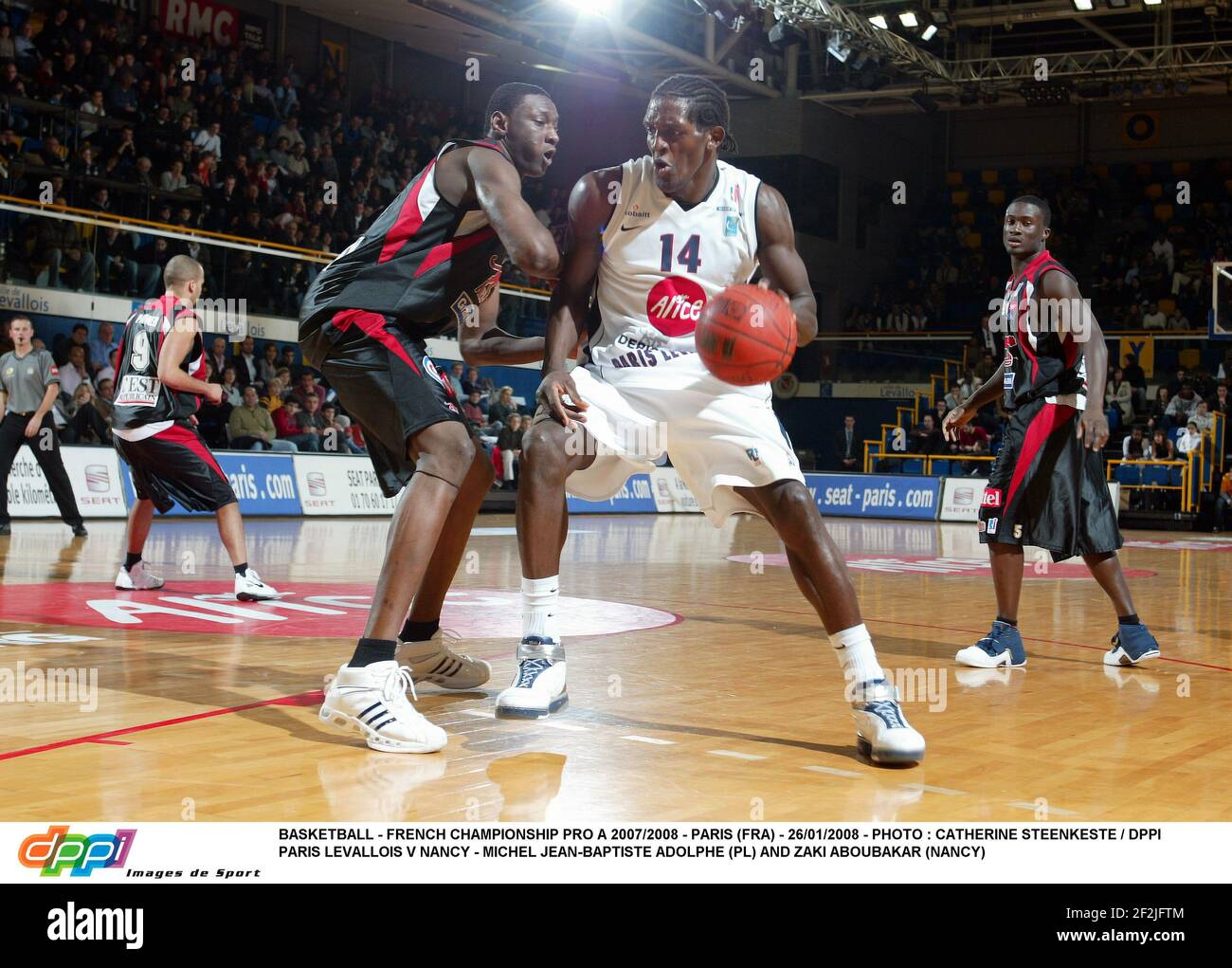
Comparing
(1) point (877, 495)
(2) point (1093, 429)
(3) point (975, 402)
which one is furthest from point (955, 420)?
(1) point (877, 495)

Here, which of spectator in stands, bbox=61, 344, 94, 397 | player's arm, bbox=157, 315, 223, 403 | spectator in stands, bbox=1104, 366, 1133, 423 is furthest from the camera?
spectator in stands, bbox=1104, 366, 1133, 423

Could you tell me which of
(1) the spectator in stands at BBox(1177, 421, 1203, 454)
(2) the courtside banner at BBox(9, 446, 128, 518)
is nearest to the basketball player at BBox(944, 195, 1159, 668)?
(2) the courtside banner at BBox(9, 446, 128, 518)

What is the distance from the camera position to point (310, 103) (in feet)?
73.2

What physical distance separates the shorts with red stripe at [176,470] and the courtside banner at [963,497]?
15198 millimetres

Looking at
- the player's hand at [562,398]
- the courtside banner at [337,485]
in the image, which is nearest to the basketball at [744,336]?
the player's hand at [562,398]

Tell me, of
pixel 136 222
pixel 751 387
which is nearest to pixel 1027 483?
pixel 751 387

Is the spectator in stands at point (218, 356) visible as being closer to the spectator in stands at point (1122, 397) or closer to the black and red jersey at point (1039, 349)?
the black and red jersey at point (1039, 349)

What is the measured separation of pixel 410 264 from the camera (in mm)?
4141

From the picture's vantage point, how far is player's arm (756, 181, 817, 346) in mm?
4062

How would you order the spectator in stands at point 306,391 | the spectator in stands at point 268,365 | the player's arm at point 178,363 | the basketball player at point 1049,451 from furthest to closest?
the spectator in stands at point 306,391
the spectator in stands at point 268,365
the player's arm at point 178,363
the basketball player at point 1049,451

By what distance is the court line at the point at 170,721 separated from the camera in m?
3.43

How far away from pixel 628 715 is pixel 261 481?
12.8m

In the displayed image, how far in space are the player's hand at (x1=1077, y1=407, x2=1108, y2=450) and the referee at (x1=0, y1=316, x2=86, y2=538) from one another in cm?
877

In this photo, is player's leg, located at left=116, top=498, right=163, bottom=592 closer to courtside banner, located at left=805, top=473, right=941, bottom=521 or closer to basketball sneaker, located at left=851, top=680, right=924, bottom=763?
basketball sneaker, located at left=851, top=680, right=924, bottom=763
